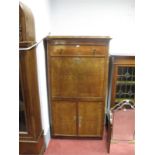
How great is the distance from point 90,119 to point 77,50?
991 millimetres

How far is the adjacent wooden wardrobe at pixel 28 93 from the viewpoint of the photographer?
1941 millimetres

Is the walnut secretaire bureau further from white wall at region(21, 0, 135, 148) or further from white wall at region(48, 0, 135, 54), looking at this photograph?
white wall at region(48, 0, 135, 54)

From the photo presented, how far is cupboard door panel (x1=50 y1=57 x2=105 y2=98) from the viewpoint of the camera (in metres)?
2.50

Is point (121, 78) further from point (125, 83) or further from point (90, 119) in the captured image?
point (90, 119)

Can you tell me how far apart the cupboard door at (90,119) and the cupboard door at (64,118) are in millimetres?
98

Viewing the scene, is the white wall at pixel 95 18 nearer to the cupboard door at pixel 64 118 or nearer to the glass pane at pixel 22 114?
the cupboard door at pixel 64 118

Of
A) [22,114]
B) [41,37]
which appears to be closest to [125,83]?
[41,37]

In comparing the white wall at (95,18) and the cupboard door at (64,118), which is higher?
the white wall at (95,18)

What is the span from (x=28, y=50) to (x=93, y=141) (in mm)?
1622

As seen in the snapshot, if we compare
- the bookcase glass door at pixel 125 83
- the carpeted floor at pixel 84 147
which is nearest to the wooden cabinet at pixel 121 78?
the bookcase glass door at pixel 125 83

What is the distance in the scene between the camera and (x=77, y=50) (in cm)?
247

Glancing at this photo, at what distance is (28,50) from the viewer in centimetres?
199
